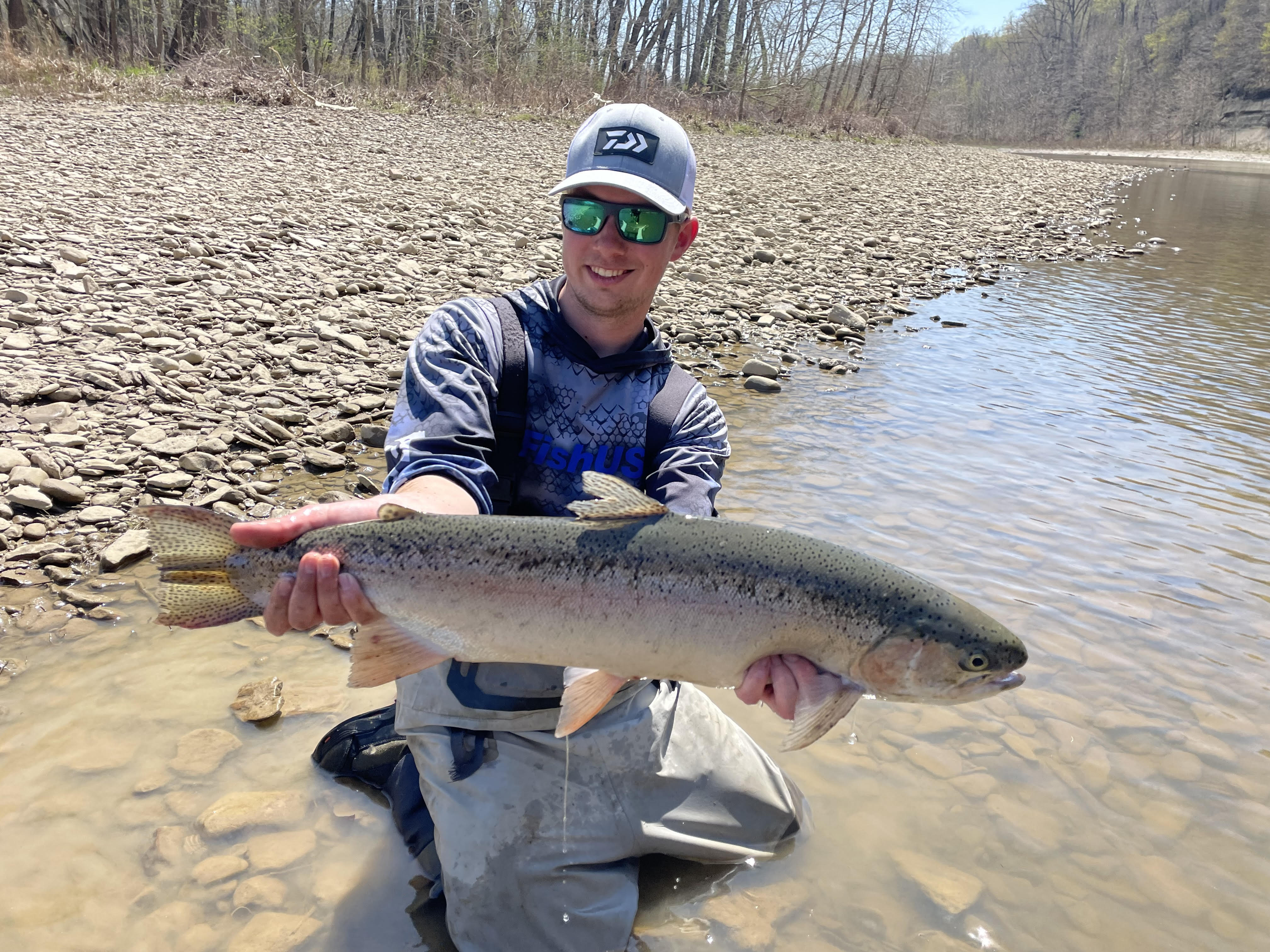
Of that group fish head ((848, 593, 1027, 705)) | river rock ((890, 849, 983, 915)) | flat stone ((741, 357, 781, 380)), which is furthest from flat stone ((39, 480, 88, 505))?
flat stone ((741, 357, 781, 380))

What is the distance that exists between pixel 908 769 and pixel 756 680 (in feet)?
5.84

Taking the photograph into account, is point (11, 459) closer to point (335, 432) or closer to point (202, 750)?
point (335, 432)

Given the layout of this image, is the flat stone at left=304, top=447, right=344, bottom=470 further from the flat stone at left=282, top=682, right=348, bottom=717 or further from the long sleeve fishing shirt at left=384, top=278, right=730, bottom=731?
the long sleeve fishing shirt at left=384, top=278, right=730, bottom=731

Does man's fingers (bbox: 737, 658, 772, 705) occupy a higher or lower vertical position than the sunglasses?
lower

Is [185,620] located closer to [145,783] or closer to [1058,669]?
[145,783]

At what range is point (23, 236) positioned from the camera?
771 centimetres

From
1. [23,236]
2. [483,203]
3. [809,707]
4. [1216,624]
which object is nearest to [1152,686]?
[1216,624]

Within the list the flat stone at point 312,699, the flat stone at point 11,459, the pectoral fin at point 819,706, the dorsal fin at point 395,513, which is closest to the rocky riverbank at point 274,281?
the flat stone at point 11,459

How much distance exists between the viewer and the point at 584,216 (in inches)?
129

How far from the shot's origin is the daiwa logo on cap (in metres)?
3.24

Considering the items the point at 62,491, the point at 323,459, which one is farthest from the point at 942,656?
the point at 62,491

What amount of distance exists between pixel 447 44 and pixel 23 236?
23.9 m

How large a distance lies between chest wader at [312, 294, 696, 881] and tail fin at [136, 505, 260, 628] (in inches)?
33.2

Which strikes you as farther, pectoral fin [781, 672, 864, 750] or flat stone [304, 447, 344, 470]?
flat stone [304, 447, 344, 470]
